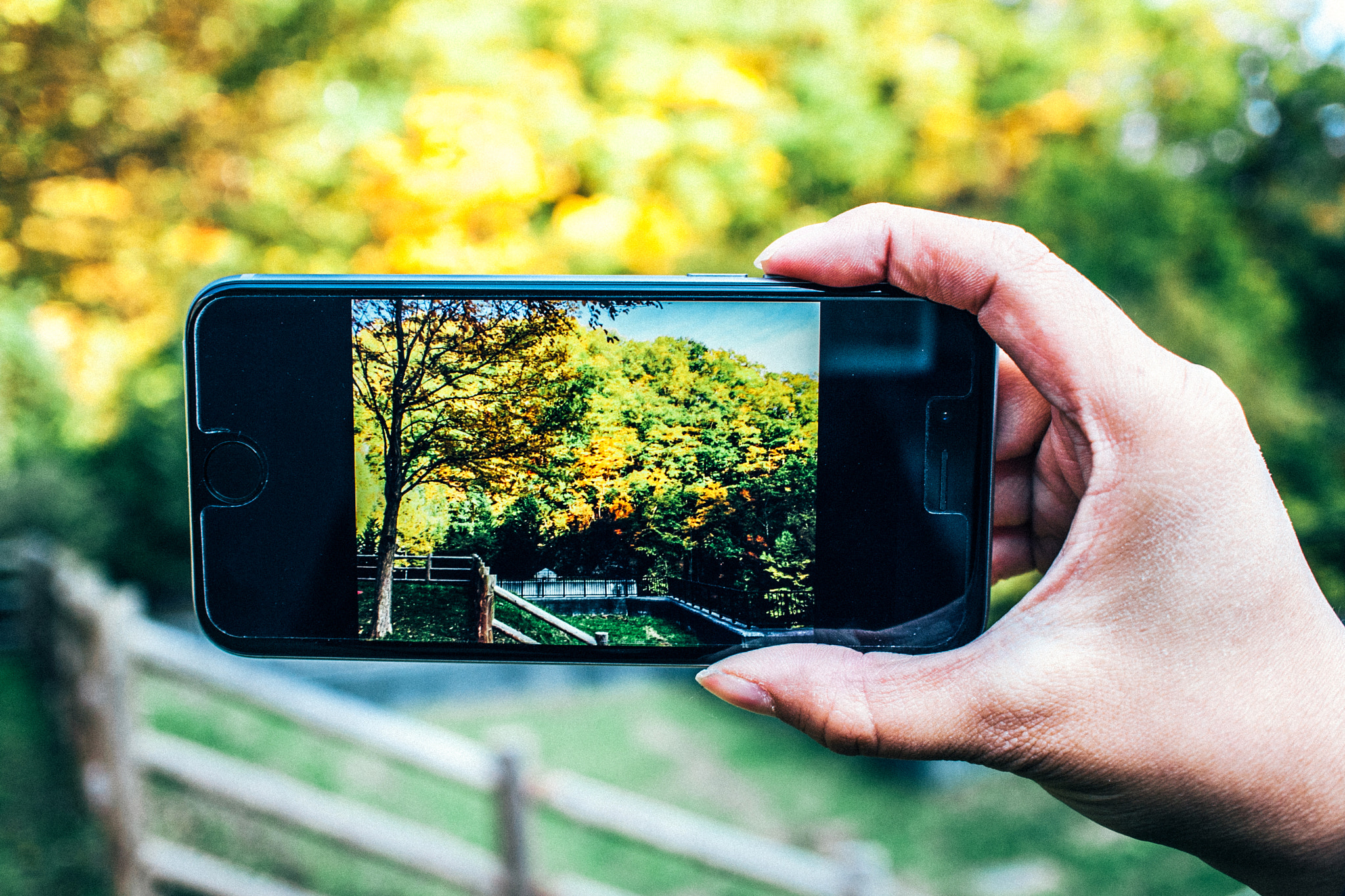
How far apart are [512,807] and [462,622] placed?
1.72 metres

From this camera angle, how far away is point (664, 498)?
1290 millimetres

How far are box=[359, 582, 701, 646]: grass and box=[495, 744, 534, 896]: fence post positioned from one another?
1592mm

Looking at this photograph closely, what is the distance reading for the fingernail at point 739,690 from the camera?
1.21 meters

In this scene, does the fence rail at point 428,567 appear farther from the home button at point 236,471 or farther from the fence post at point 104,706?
the fence post at point 104,706

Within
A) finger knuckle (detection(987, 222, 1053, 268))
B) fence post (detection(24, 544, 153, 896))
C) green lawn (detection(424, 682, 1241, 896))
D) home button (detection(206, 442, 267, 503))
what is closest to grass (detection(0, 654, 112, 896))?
fence post (detection(24, 544, 153, 896))

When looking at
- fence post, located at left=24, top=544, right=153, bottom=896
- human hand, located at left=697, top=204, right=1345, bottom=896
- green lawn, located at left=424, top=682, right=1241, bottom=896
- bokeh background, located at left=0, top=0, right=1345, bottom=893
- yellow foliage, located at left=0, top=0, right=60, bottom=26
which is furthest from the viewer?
yellow foliage, located at left=0, top=0, right=60, bottom=26

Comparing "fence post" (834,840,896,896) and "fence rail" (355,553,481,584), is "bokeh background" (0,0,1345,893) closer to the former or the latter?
"fence post" (834,840,896,896)

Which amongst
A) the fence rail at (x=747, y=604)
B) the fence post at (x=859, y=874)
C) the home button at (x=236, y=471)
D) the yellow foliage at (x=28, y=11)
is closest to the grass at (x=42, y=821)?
the fence post at (x=859, y=874)

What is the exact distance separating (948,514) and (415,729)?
7.78 ft

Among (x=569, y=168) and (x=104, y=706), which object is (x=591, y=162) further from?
(x=104, y=706)

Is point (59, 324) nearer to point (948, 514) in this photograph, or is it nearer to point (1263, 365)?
point (948, 514)

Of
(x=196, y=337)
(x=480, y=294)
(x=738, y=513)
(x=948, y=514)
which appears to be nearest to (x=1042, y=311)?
(x=948, y=514)

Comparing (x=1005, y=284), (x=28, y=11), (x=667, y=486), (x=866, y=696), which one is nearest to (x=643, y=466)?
(x=667, y=486)

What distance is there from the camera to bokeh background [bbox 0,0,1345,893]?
606 centimetres
